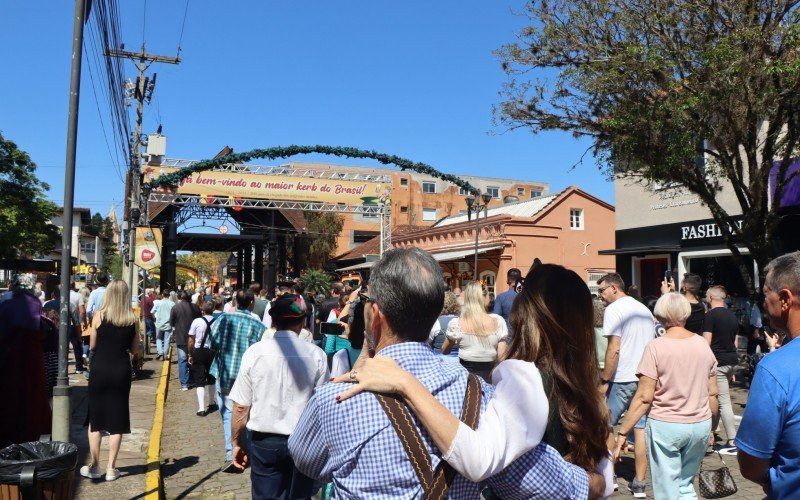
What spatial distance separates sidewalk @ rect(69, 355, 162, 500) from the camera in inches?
230

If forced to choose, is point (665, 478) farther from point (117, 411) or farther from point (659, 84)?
point (659, 84)

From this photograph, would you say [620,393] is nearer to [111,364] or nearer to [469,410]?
[111,364]

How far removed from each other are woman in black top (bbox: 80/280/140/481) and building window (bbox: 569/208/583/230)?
26907 mm

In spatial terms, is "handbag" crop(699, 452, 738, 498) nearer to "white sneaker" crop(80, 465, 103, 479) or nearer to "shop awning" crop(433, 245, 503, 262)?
"white sneaker" crop(80, 465, 103, 479)

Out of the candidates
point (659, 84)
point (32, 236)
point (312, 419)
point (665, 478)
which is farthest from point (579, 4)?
point (32, 236)


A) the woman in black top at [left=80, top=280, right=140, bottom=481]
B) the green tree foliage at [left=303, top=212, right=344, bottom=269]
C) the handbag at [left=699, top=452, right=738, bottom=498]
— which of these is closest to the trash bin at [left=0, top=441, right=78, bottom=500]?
the woman in black top at [left=80, top=280, right=140, bottom=481]

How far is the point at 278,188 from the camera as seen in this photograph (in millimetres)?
23125

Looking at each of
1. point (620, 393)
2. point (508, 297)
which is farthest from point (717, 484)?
point (508, 297)

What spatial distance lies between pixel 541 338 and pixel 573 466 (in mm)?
457

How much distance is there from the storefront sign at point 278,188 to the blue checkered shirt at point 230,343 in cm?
1652

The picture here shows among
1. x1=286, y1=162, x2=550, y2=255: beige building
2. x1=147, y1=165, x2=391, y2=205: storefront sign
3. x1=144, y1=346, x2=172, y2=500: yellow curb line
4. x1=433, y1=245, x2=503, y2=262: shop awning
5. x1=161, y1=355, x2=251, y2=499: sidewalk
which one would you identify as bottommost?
x1=161, y1=355, x2=251, y2=499: sidewalk

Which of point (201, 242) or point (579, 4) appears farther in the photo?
point (201, 242)

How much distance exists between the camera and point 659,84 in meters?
11.0

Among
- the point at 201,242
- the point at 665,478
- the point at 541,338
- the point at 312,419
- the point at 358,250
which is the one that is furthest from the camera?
the point at 358,250
